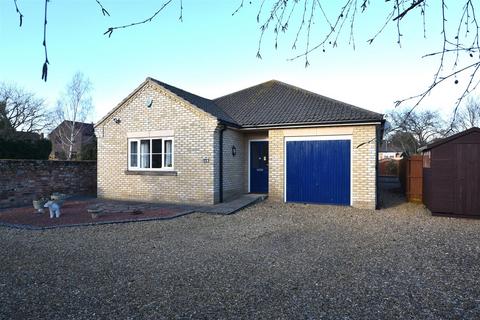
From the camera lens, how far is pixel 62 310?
359 cm

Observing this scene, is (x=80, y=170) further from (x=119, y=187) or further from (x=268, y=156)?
(x=268, y=156)

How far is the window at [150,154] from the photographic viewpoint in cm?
1267

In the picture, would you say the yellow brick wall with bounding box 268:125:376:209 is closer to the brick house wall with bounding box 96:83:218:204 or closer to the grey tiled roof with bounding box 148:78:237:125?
the grey tiled roof with bounding box 148:78:237:125

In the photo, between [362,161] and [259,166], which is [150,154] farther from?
[362,161]

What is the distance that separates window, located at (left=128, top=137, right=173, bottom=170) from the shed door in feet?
31.7

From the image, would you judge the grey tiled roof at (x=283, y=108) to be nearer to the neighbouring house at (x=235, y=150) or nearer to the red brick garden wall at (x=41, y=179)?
the neighbouring house at (x=235, y=150)

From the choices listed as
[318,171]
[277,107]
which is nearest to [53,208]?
[318,171]

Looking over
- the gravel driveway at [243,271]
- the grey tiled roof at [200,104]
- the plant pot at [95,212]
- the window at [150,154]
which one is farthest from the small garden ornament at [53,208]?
the grey tiled roof at [200,104]

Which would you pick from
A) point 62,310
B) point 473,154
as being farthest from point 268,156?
point 62,310

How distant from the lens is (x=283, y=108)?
1366 cm

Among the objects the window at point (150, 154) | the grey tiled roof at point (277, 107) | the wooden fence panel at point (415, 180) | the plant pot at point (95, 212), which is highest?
the grey tiled roof at point (277, 107)

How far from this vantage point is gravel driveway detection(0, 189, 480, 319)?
3.64 meters

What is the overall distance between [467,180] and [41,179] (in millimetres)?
15130

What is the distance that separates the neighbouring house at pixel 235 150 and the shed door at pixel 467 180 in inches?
94.5
